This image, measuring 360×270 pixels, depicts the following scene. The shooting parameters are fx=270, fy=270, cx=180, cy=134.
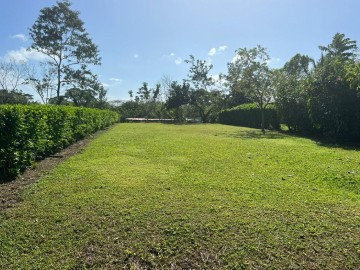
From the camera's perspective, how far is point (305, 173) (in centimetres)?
570

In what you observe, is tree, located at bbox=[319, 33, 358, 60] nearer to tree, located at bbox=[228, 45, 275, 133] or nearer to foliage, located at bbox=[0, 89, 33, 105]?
tree, located at bbox=[228, 45, 275, 133]

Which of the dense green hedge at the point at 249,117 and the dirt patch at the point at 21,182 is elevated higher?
the dense green hedge at the point at 249,117

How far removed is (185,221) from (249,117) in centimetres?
2496

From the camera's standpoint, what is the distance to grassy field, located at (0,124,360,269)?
2.61 metres

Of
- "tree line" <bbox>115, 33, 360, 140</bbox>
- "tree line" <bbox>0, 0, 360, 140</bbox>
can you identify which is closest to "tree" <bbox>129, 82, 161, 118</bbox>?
"tree line" <bbox>0, 0, 360, 140</bbox>

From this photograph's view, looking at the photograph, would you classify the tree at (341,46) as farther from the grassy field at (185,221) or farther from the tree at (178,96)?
the grassy field at (185,221)

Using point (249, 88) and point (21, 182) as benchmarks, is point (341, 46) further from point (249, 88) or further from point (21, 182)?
point (21, 182)

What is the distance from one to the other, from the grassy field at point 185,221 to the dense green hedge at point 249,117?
56.3ft

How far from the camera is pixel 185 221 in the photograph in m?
3.31

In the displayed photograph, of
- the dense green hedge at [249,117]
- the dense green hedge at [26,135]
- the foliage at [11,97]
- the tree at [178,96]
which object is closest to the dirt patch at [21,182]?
the dense green hedge at [26,135]

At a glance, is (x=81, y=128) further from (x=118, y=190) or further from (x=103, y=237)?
(x=103, y=237)

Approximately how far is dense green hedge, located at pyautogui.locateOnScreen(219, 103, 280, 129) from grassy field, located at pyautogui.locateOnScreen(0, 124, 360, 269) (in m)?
17.2

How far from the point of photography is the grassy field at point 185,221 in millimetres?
2613

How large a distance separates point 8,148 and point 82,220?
8.98 feet
